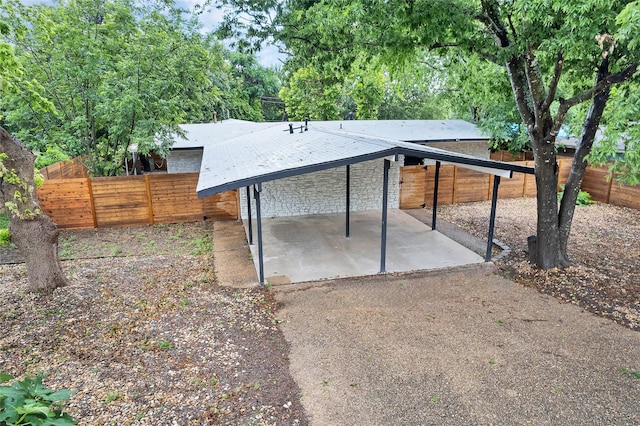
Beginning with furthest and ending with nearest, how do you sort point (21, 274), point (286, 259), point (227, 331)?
point (286, 259) < point (21, 274) < point (227, 331)

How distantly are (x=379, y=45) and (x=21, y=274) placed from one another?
8.32 m

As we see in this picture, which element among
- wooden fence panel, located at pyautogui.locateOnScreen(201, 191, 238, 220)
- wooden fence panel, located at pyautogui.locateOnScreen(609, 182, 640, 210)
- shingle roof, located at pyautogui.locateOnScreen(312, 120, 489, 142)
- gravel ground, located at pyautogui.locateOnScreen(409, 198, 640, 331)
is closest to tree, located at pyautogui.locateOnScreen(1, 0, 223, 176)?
wooden fence panel, located at pyautogui.locateOnScreen(201, 191, 238, 220)

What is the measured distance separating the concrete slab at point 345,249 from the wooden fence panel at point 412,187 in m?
1.37

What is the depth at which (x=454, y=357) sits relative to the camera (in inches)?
192

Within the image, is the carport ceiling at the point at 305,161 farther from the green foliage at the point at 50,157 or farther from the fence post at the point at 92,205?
the green foliage at the point at 50,157

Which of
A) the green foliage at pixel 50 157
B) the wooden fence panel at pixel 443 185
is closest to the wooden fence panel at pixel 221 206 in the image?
the green foliage at pixel 50 157

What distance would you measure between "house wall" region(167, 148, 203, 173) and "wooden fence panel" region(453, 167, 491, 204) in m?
9.46

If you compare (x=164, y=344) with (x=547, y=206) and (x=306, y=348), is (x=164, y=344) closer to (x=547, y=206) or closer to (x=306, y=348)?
(x=306, y=348)

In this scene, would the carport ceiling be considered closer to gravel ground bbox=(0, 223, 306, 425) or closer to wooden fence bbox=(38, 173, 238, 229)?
gravel ground bbox=(0, 223, 306, 425)

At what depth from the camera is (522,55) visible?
6.91m

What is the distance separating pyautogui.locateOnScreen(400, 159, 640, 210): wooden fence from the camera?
1337 cm

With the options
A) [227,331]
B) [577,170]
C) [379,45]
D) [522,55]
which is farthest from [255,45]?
[577,170]

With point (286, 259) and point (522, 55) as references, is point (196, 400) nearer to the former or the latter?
point (286, 259)

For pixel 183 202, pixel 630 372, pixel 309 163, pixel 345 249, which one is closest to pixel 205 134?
pixel 183 202
